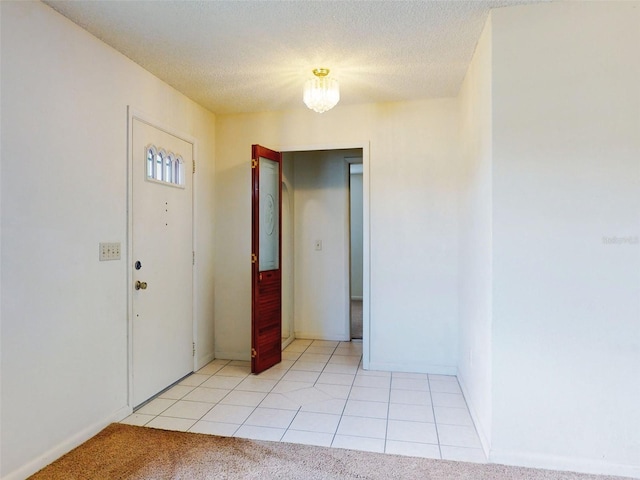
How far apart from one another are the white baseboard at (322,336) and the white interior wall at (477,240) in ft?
5.19

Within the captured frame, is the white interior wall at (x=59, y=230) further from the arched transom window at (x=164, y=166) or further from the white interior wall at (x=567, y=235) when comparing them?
the white interior wall at (x=567, y=235)

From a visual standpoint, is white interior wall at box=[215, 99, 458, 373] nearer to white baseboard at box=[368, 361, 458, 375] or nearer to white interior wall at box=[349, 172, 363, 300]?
white baseboard at box=[368, 361, 458, 375]

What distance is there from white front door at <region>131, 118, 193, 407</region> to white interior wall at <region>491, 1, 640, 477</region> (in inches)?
92.6

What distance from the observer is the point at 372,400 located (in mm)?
2906

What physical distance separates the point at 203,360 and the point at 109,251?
163cm

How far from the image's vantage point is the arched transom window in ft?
9.66

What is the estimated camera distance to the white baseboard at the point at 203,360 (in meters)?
3.58

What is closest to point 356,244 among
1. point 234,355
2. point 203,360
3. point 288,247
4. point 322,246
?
point 322,246

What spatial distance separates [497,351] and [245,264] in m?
2.48

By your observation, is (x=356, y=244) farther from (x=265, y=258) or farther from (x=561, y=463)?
(x=561, y=463)

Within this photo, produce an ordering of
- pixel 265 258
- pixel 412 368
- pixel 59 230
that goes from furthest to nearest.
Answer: pixel 265 258
pixel 412 368
pixel 59 230

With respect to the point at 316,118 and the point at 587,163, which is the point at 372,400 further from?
the point at 316,118

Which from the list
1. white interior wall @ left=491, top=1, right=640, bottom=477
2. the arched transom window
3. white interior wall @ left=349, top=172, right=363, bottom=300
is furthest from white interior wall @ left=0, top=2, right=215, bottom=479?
white interior wall @ left=349, top=172, right=363, bottom=300

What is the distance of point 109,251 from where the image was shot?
2.51 m
